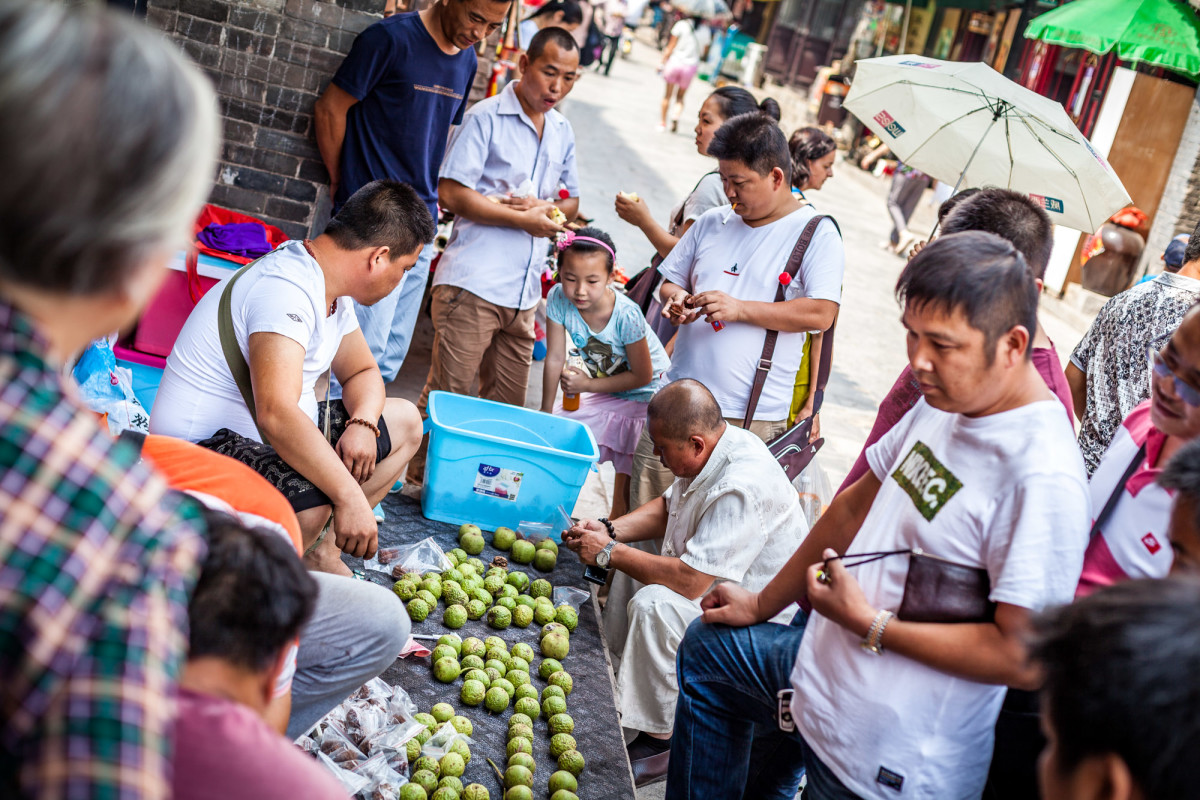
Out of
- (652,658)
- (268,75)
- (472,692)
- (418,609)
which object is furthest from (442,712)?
(268,75)

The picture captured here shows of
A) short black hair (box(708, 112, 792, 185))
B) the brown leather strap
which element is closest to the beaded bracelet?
the brown leather strap

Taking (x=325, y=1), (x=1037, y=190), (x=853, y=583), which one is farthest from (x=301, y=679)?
(x=1037, y=190)

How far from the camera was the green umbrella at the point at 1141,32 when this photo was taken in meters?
8.00

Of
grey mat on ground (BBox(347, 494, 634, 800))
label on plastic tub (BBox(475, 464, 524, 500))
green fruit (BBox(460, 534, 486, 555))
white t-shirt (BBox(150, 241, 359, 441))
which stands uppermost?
white t-shirt (BBox(150, 241, 359, 441))

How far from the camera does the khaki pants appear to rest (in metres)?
4.50

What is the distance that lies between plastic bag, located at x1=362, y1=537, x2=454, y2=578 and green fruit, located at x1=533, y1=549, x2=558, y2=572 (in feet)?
1.27

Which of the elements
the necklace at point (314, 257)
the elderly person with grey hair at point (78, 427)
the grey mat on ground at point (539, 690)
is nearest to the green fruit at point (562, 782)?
the grey mat on ground at point (539, 690)

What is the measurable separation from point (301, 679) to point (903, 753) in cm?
144

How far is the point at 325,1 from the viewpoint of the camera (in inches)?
171

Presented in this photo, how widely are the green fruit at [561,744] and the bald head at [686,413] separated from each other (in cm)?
102

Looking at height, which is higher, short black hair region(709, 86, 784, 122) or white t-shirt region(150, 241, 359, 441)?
short black hair region(709, 86, 784, 122)

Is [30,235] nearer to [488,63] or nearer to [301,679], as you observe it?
[301,679]

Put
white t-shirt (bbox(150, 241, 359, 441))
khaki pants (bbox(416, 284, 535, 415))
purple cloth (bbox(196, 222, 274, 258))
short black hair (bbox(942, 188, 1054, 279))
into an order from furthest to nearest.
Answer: khaki pants (bbox(416, 284, 535, 415)) → purple cloth (bbox(196, 222, 274, 258)) → white t-shirt (bbox(150, 241, 359, 441)) → short black hair (bbox(942, 188, 1054, 279))

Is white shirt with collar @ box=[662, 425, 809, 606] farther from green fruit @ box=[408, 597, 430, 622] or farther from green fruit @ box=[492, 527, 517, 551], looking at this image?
green fruit @ box=[408, 597, 430, 622]
